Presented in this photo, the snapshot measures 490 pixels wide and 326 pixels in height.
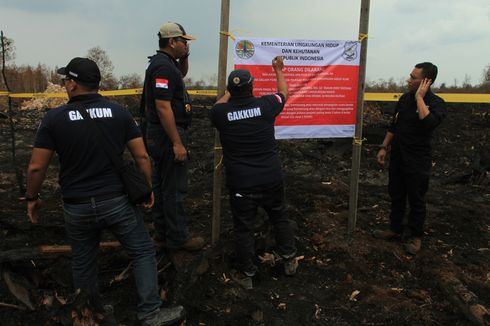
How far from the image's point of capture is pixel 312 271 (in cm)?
455

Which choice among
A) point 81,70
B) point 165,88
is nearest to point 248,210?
point 165,88

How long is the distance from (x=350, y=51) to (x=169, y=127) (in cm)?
236

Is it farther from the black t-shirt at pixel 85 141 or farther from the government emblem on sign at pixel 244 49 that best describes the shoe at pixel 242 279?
the government emblem on sign at pixel 244 49

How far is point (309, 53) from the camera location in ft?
15.3

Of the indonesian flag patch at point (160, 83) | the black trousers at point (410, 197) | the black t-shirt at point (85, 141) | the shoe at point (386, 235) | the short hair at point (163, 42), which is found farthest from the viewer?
the shoe at point (386, 235)

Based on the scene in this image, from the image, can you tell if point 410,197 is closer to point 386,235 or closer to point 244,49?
point 386,235

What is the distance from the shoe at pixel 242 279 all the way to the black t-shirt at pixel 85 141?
165 cm

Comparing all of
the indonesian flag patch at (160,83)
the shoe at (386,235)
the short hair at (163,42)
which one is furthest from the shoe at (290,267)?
the short hair at (163,42)

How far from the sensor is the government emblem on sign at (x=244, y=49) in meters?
4.39

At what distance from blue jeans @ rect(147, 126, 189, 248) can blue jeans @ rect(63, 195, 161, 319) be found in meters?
0.93

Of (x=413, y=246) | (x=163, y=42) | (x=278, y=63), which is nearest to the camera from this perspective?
(x=163, y=42)

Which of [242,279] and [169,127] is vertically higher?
[169,127]

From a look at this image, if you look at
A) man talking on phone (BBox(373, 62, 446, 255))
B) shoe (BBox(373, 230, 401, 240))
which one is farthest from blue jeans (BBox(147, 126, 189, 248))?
man talking on phone (BBox(373, 62, 446, 255))

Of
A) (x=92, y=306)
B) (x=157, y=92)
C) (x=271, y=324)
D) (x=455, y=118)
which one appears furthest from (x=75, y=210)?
(x=455, y=118)
